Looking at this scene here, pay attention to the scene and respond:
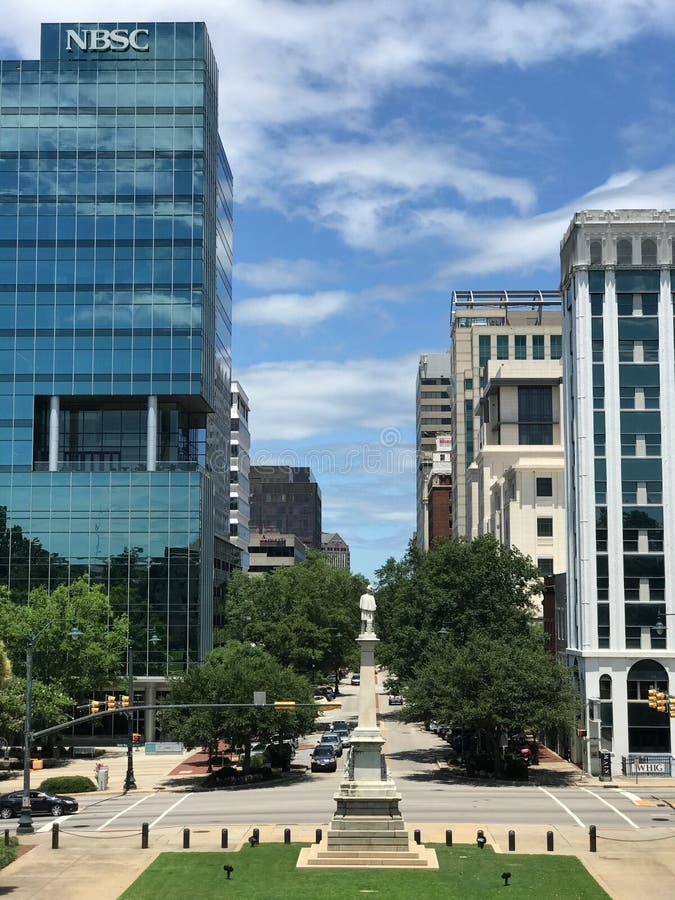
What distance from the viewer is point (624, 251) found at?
73.8 m

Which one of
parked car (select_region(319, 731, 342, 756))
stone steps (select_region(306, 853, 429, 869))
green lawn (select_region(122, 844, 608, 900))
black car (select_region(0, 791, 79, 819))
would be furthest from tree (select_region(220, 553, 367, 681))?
green lawn (select_region(122, 844, 608, 900))

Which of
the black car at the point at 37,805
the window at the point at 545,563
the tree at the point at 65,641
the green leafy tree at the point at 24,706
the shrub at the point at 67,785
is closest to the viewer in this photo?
the black car at the point at 37,805

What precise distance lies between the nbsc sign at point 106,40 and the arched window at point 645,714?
61.8 m

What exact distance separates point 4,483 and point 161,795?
3546cm

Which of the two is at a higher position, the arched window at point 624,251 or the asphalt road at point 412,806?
the arched window at point 624,251

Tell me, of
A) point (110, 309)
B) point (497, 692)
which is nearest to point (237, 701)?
point (497, 692)

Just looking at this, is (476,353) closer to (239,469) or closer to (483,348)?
(483,348)

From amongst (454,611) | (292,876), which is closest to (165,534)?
(454,611)

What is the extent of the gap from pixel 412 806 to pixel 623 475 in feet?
89.3

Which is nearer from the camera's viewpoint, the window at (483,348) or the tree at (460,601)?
the tree at (460,601)

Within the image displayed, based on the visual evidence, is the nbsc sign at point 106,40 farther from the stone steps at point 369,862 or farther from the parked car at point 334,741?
the stone steps at point 369,862

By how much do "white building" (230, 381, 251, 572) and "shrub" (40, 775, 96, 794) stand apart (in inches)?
3372

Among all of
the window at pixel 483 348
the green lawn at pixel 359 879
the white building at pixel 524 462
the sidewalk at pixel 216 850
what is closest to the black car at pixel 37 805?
the sidewalk at pixel 216 850

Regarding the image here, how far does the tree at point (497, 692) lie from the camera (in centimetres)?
6334
